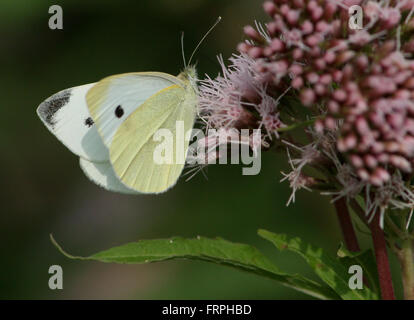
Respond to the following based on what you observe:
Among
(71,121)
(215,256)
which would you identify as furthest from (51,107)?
(215,256)

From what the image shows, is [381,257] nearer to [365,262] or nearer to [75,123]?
[365,262]

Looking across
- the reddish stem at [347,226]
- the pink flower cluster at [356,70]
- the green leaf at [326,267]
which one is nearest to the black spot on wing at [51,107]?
the pink flower cluster at [356,70]

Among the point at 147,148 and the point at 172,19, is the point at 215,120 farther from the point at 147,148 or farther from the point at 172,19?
the point at 172,19

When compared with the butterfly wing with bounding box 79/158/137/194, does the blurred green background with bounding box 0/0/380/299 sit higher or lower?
higher

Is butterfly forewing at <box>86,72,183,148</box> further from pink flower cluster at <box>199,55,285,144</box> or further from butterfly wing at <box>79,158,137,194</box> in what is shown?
pink flower cluster at <box>199,55,285,144</box>

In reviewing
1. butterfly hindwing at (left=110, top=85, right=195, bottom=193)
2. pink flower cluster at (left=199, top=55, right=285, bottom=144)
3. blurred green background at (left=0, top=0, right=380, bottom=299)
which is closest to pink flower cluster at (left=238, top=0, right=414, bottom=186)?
pink flower cluster at (left=199, top=55, right=285, bottom=144)

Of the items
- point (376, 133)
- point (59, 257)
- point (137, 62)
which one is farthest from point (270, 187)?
point (376, 133)
